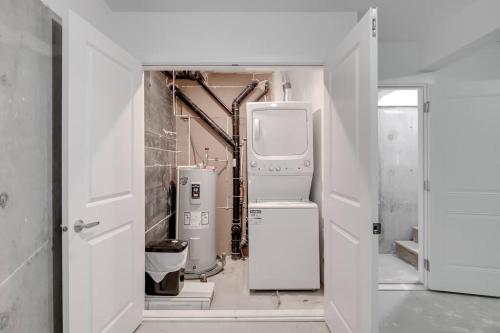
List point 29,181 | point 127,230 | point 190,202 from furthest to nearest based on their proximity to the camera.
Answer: point 190,202 → point 127,230 → point 29,181

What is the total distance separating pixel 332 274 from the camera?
195 centimetres

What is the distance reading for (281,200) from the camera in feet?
9.70

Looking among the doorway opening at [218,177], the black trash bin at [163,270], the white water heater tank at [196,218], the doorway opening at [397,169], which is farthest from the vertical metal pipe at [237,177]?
the doorway opening at [397,169]

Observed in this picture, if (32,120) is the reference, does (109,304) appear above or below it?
below

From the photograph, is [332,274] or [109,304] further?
[332,274]

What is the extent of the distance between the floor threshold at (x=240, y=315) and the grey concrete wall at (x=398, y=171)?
2322 millimetres

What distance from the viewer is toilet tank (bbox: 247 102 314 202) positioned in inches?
113

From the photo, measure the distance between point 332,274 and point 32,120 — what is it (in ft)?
6.53

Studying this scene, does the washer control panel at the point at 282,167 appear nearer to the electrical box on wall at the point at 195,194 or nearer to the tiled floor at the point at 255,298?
the electrical box on wall at the point at 195,194

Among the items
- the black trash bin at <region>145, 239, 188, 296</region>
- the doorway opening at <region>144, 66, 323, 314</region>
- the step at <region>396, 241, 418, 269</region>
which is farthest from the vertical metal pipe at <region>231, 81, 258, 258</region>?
the step at <region>396, 241, 418, 269</region>

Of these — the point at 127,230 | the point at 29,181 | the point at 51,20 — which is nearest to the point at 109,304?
the point at 127,230

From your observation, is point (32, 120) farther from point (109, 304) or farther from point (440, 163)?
point (440, 163)

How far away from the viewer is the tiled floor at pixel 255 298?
7.97 ft

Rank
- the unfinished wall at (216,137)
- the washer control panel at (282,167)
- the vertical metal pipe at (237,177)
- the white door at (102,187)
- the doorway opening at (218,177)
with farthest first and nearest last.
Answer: the unfinished wall at (216,137) → the vertical metal pipe at (237,177) → the washer control panel at (282,167) → the doorway opening at (218,177) → the white door at (102,187)
